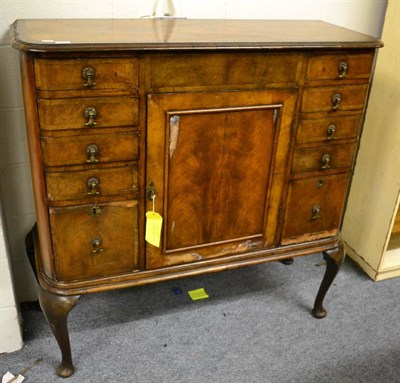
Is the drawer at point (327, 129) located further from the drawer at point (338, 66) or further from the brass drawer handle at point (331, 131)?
the drawer at point (338, 66)

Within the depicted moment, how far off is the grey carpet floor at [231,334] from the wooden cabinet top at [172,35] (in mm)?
1137

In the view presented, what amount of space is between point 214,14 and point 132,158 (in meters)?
0.78

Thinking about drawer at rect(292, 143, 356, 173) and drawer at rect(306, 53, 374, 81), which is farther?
drawer at rect(292, 143, 356, 173)

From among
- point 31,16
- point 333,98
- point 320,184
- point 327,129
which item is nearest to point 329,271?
point 320,184

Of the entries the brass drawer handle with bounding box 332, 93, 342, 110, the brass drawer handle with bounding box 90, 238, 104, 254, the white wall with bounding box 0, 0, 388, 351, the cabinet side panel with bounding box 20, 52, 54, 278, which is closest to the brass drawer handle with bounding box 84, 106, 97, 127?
the cabinet side panel with bounding box 20, 52, 54, 278

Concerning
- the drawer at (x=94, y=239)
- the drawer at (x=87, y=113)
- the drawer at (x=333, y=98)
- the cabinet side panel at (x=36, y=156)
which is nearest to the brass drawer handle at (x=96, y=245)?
the drawer at (x=94, y=239)

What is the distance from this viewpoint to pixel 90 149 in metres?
1.40

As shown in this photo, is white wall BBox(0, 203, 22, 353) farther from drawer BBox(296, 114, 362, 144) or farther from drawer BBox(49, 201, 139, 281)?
drawer BBox(296, 114, 362, 144)

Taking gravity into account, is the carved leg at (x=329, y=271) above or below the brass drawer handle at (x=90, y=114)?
below

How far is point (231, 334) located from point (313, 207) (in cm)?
62

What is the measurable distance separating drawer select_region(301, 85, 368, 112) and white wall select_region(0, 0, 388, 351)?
0.55 m

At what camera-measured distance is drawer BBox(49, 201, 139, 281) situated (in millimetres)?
1486

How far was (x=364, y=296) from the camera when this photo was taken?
88.6 inches

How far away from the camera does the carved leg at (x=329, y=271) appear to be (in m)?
1.93
